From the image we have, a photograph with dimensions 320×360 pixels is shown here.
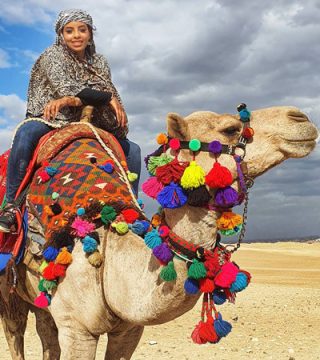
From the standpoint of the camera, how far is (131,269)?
3105 mm

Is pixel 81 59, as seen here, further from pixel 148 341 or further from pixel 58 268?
pixel 148 341

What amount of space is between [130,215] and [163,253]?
568mm

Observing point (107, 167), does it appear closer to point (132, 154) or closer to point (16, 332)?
point (132, 154)

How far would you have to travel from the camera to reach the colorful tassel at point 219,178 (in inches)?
105

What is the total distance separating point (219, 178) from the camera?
267 cm

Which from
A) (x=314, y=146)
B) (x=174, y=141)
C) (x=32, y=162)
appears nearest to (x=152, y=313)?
(x=174, y=141)

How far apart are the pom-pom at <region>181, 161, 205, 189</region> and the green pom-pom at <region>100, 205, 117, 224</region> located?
2.56ft

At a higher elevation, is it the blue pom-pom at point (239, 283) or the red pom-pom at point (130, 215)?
the red pom-pom at point (130, 215)

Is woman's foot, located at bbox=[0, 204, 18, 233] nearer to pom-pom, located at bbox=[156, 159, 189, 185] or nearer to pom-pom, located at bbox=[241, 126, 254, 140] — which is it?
pom-pom, located at bbox=[156, 159, 189, 185]

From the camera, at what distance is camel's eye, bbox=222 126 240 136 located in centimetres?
285

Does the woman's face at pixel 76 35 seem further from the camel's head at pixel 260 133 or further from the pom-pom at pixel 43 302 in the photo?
the pom-pom at pixel 43 302

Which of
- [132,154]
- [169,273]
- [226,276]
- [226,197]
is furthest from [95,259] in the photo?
[132,154]

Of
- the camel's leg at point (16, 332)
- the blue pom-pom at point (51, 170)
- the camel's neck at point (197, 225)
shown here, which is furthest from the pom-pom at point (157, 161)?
the camel's leg at point (16, 332)

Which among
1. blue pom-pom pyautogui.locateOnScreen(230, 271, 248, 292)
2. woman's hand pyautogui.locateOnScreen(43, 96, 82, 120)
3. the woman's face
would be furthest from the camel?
the woman's face
